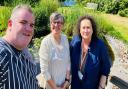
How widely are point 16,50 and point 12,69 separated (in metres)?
0.13

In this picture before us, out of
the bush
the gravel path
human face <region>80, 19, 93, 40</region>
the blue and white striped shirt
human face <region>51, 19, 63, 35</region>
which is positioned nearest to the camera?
the blue and white striped shirt

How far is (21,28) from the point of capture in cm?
247

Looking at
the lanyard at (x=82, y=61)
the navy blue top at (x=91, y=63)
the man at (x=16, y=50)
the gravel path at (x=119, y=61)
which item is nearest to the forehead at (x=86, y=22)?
the navy blue top at (x=91, y=63)

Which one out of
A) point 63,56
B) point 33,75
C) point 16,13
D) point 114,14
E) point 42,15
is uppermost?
point 16,13

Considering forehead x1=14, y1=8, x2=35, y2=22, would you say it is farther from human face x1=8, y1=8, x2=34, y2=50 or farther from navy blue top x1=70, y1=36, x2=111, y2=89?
navy blue top x1=70, y1=36, x2=111, y2=89

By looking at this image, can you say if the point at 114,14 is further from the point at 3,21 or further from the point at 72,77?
the point at 72,77

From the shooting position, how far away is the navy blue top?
4711 millimetres

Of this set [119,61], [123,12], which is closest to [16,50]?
[119,61]

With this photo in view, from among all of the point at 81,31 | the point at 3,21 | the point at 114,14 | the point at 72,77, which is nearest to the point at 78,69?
the point at 72,77

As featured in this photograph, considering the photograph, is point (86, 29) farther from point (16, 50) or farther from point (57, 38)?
point (16, 50)

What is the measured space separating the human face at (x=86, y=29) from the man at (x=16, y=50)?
6.94 feet

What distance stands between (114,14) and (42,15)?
7.56 m

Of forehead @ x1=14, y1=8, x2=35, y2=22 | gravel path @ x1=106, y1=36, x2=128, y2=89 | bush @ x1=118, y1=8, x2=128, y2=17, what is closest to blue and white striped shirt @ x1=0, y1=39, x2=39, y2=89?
forehead @ x1=14, y1=8, x2=35, y2=22

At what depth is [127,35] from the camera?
39.8ft
